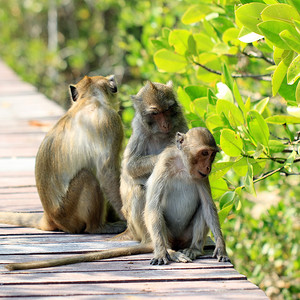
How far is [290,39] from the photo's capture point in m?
2.94

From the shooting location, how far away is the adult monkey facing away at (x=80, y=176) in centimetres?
464

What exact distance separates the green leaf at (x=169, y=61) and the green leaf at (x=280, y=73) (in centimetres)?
140

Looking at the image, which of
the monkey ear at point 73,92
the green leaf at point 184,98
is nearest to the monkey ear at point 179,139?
the green leaf at point 184,98

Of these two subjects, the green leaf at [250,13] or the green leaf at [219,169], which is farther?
the green leaf at [219,169]

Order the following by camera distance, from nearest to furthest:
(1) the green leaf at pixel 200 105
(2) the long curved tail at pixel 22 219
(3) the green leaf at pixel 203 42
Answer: (1) the green leaf at pixel 200 105 < (2) the long curved tail at pixel 22 219 < (3) the green leaf at pixel 203 42

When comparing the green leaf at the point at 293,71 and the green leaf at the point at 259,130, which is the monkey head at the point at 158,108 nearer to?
the green leaf at the point at 259,130

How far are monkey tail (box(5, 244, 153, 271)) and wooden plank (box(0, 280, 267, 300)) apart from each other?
270mm

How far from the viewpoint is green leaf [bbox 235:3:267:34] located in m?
3.15

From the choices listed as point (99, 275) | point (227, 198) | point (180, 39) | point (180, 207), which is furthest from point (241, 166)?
point (180, 39)

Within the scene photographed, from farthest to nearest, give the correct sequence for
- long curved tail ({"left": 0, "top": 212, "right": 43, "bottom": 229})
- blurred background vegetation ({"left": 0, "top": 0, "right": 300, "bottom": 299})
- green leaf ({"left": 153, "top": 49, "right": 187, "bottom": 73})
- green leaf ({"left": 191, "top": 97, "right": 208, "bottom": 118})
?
1. long curved tail ({"left": 0, "top": 212, "right": 43, "bottom": 229})
2. green leaf ({"left": 153, "top": 49, "right": 187, "bottom": 73})
3. blurred background vegetation ({"left": 0, "top": 0, "right": 300, "bottom": 299})
4. green leaf ({"left": 191, "top": 97, "right": 208, "bottom": 118})

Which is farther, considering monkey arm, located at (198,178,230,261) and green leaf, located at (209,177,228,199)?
green leaf, located at (209,177,228,199)

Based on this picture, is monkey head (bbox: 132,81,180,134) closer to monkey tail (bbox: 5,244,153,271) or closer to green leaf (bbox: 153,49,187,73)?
green leaf (bbox: 153,49,187,73)

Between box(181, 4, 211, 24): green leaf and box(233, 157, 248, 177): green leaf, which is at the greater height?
box(181, 4, 211, 24): green leaf

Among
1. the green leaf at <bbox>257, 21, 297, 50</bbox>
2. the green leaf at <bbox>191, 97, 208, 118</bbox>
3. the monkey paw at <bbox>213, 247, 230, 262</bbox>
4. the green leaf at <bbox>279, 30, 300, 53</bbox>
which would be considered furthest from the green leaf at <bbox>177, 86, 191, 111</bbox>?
the green leaf at <bbox>279, 30, 300, 53</bbox>
